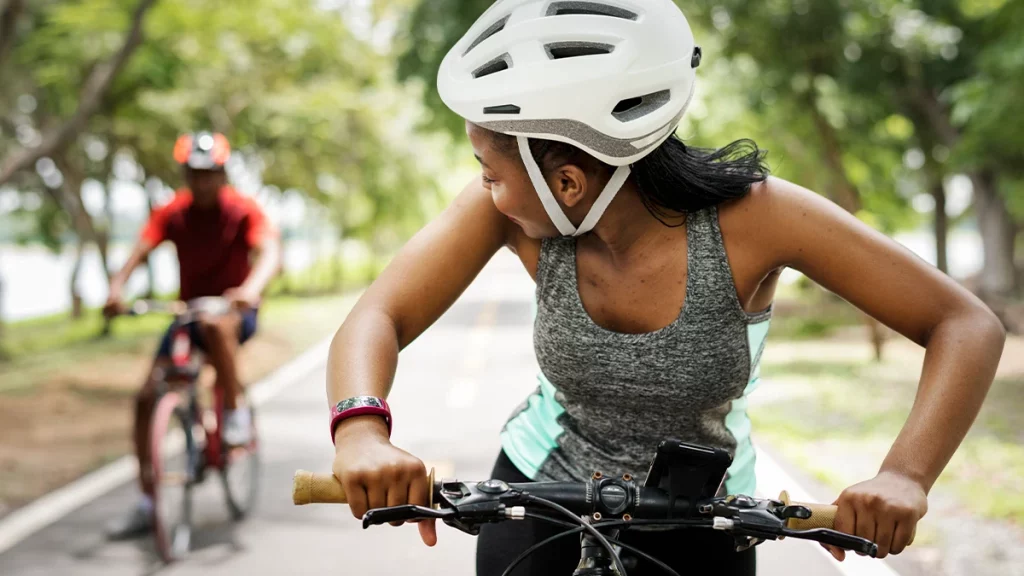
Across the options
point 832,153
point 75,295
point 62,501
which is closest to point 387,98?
point 75,295

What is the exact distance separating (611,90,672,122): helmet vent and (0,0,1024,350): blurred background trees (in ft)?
29.1

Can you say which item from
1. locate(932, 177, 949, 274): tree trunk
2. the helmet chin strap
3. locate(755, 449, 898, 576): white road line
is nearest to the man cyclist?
locate(755, 449, 898, 576): white road line

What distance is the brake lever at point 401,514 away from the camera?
1.80 metres

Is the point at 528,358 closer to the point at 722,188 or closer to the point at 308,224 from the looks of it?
the point at 722,188

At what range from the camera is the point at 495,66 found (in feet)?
6.84

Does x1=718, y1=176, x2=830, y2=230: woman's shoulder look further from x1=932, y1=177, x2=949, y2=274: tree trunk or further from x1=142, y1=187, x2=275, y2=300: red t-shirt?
x1=932, y1=177, x2=949, y2=274: tree trunk

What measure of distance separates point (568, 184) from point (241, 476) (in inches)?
209

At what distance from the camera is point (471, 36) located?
2.13 meters

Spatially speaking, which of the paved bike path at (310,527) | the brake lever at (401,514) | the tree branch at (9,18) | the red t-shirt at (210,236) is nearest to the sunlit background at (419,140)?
the tree branch at (9,18)

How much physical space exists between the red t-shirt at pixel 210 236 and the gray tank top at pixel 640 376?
14.6 feet

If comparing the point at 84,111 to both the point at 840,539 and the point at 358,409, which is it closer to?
the point at 358,409

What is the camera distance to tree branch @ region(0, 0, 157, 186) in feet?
36.8

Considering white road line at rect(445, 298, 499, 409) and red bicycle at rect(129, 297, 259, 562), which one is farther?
white road line at rect(445, 298, 499, 409)

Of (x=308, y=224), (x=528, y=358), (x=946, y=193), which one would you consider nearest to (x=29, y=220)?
(x=308, y=224)
